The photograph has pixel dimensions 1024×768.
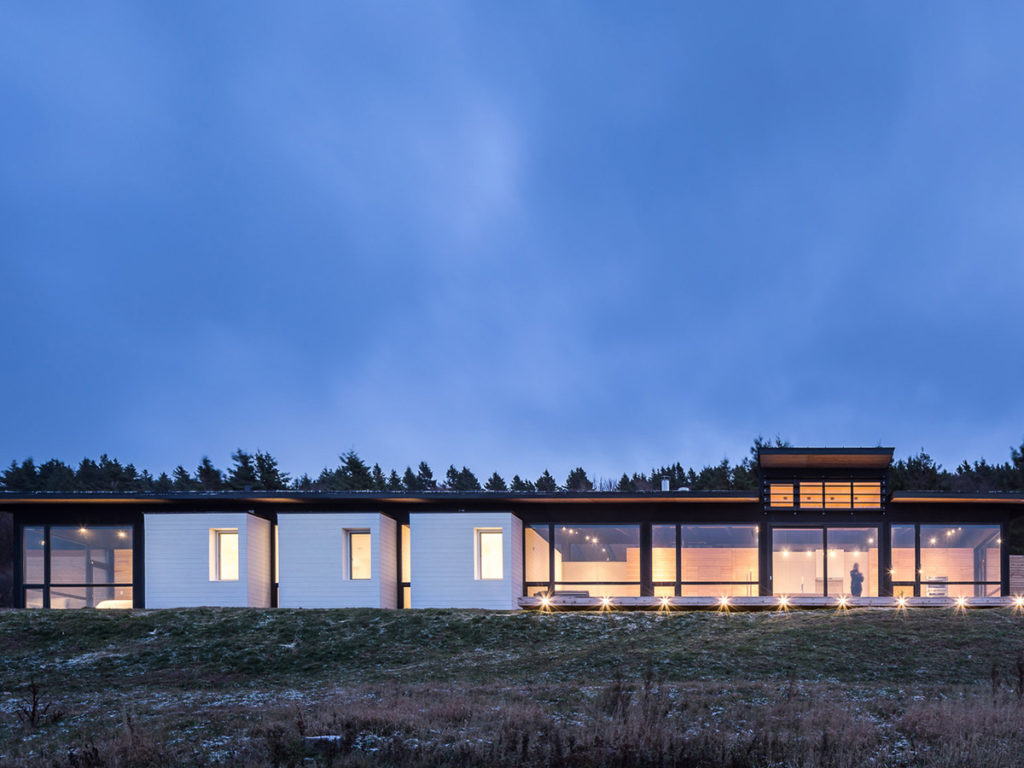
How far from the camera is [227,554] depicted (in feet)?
62.4

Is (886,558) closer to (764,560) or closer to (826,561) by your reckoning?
(826,561)

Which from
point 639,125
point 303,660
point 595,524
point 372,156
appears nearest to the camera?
point 303,660

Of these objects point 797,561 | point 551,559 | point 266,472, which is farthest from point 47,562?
point 266,472

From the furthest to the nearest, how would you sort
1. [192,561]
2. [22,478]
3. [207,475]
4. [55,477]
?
[22,478] → [207,475] → [55,477] → [192,561]

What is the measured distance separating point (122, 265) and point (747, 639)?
133 m

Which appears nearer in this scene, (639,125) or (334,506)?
(334,506)

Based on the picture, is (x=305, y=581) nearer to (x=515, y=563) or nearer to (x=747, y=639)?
(x=515, y=563)

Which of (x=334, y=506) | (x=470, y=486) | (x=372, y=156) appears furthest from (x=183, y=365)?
(x=334, y=506)

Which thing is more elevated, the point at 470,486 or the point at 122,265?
the point at 122,265

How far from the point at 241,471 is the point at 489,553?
31133 mm

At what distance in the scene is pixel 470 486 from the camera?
62312 millimetres

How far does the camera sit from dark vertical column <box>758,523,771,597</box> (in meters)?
19.3

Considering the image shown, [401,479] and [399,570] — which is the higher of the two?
[399,570]

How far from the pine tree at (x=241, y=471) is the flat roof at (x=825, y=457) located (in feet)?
111
